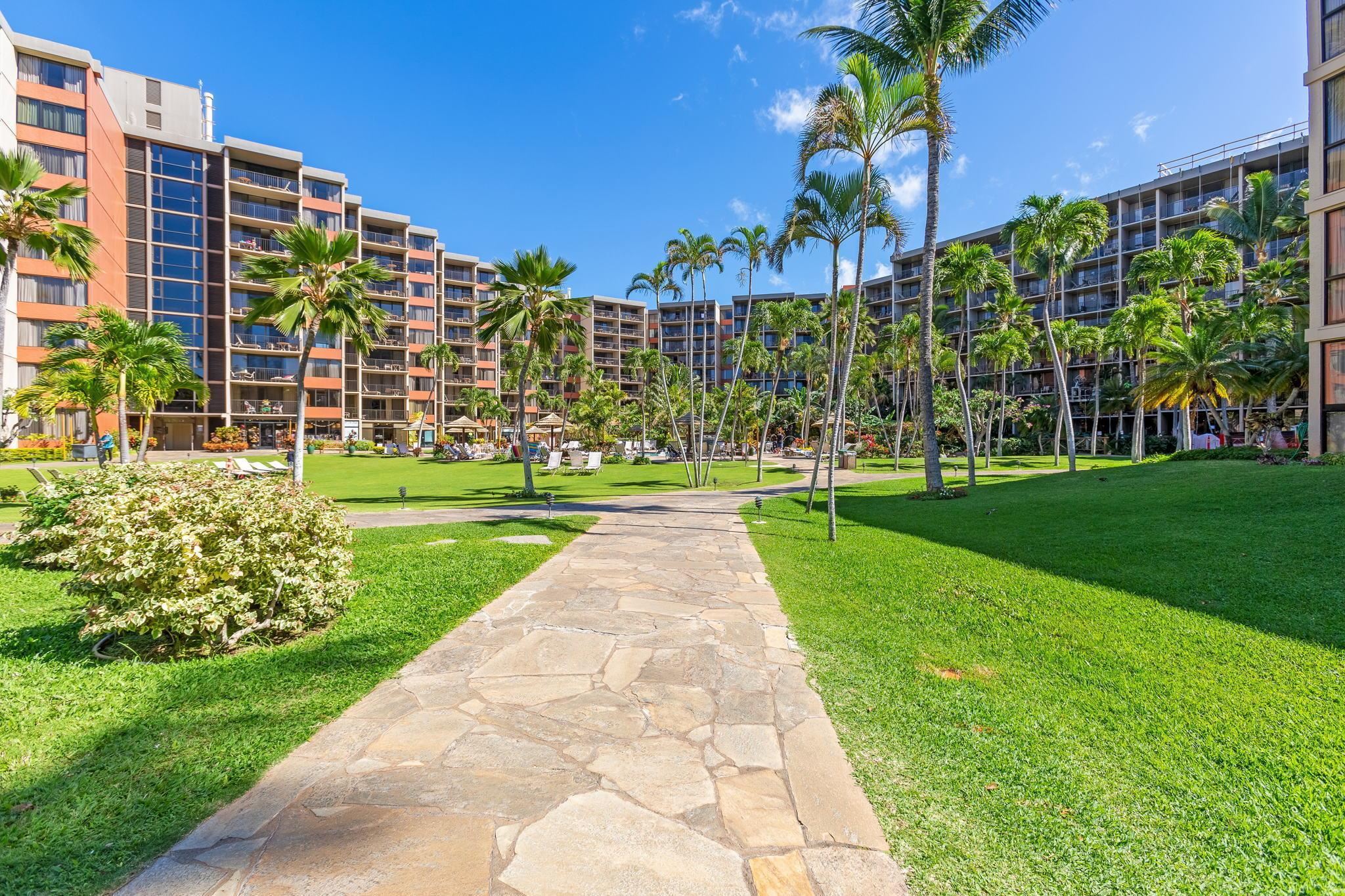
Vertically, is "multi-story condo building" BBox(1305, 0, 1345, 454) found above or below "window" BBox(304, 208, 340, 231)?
below

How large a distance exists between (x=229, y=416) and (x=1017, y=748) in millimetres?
61230

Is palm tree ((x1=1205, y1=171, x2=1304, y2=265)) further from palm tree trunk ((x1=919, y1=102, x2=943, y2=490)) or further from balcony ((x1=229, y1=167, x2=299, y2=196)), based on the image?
balcony ((x1=229, y1=167, x2=299, y2=196))

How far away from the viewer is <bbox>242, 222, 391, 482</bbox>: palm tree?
1391 cm

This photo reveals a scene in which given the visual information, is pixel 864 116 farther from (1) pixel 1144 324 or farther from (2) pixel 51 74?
(2) pixel 51 74

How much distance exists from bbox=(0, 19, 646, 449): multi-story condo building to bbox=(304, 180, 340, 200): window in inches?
5.6

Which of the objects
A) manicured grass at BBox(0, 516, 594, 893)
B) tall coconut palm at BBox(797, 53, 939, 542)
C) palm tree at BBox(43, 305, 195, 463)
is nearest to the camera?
manicured grass at BBox(0, 516, 594, 893)

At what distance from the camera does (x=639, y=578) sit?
291 inches

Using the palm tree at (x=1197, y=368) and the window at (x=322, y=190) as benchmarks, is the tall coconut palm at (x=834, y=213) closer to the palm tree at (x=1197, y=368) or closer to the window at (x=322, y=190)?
the palm tree at (x=1197, y=368)

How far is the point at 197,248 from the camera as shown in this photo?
49719 millimetres

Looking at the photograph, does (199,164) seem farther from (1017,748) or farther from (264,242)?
(1017,748)

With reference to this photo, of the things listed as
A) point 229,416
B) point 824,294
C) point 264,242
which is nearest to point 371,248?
point 264,242

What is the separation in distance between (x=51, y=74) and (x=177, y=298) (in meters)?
16.2

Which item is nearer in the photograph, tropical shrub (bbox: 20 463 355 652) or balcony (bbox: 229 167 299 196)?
tropical shrub (bbox: 20 463 355 652)

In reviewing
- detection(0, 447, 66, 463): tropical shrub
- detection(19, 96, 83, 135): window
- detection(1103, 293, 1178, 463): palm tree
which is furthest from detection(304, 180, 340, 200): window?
detection(1103, 293, 1178, 463): palm tree
